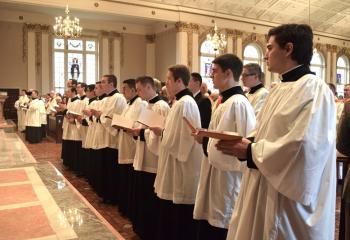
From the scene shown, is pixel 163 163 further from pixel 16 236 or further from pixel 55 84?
pixel 55 84

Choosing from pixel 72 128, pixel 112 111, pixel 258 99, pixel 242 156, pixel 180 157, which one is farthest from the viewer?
pixel 72 128

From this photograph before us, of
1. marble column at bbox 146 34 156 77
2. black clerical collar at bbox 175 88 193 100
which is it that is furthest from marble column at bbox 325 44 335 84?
black clerical collar at bbox 175 88 193 100

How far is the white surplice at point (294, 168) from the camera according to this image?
202 centimetres

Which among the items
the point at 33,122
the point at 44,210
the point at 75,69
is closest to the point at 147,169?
the point at 44,210

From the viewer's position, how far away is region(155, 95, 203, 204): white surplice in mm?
3811

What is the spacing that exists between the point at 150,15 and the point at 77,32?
4696mm

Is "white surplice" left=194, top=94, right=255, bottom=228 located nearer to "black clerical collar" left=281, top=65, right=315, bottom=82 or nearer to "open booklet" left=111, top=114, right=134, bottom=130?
"black clerical collar" left=281, top=65, right=315, bottom=82

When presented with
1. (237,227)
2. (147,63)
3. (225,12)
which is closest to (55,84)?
(147,63)

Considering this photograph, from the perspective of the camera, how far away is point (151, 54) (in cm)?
2283

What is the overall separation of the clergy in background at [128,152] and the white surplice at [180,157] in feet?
4.32

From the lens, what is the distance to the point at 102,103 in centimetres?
679

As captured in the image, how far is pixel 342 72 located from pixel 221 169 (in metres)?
28.3

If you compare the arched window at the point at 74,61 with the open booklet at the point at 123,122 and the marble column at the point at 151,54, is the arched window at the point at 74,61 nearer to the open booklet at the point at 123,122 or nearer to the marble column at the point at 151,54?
the marble column at the point at 151,54

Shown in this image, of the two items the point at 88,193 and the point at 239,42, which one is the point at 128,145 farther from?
the point at 239,42
